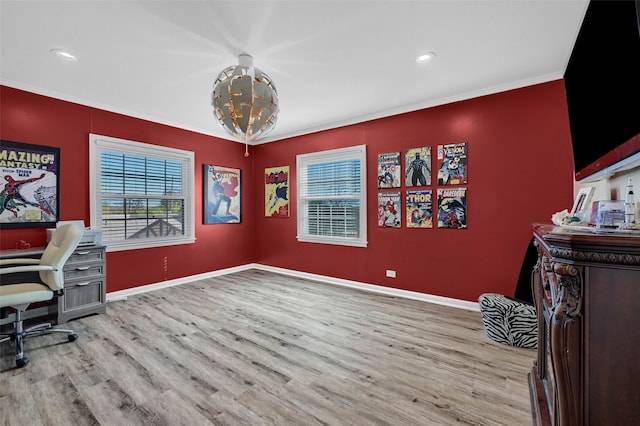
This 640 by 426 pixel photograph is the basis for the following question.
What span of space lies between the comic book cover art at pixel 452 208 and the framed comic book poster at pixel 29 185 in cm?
Answer: 478

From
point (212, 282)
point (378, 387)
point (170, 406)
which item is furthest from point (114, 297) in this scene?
point (378, 387)

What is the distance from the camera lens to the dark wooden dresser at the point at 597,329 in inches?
32.4

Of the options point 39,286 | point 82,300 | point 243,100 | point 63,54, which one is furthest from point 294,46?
point 82,300

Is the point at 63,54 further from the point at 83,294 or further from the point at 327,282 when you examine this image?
the point at 327,282

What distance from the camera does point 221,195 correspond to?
5312 mm

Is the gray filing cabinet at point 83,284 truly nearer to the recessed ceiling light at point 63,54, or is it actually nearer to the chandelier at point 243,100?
the recessed ceiling light at point 63,54

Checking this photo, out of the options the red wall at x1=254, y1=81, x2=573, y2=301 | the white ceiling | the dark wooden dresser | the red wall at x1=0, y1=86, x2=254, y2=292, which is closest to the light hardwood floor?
the red wall at x1=254, y1=81, x2=573, y2=301

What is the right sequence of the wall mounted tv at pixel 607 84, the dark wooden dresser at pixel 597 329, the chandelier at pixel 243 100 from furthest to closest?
1. the chandelier at pixel 243 100
2. the wall mounted tv at pixel 607 84
3. the dark wooden dresser at pixel 597 329

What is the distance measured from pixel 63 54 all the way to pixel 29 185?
164 centimetres

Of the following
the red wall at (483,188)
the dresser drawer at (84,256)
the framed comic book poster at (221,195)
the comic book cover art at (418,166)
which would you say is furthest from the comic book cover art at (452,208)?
the dresser drawer at (84,256)

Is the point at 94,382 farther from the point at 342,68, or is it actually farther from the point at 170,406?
the point at 342,68

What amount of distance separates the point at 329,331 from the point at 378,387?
983 millimetres

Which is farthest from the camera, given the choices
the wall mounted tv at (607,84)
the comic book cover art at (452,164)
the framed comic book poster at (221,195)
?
the framed comic book poster at (221,195)

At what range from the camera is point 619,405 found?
0.83 m
